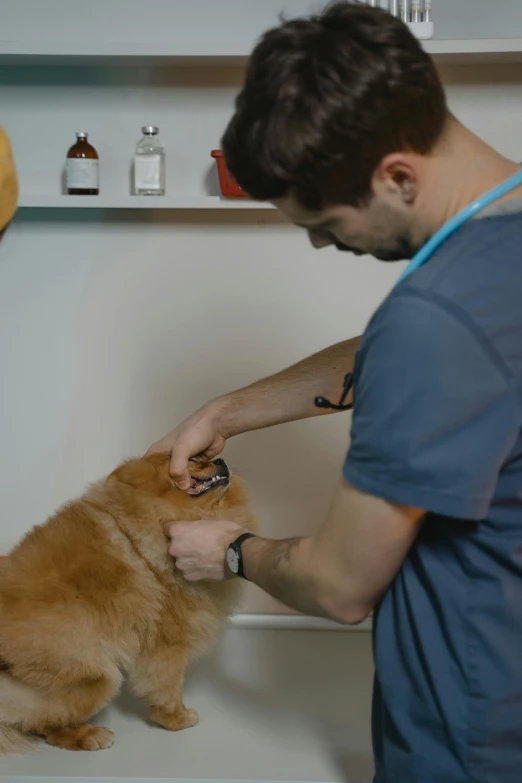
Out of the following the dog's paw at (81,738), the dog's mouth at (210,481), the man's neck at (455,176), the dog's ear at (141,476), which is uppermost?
the man's neck at (455,176)

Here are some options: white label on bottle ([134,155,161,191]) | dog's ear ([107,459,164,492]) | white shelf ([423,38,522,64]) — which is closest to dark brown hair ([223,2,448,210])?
dog's ear ([107,459,164,492])

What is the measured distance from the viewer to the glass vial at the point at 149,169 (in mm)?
1769

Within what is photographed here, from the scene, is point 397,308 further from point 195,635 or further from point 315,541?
point 195,635

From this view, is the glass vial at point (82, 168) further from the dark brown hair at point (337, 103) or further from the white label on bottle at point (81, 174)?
the dark brown hair at point (337, 103)

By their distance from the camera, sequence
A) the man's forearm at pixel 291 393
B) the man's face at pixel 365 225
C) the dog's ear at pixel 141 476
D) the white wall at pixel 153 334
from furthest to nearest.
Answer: the white wall at pixel 153 334 < the dog's ear at pixel 141 476 < the man's forearm at pixel 291 393 < the man's face at pixel 365 225

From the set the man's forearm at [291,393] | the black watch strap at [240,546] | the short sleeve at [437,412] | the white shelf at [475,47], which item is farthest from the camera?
the white shelf at [475,47]

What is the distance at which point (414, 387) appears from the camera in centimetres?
72

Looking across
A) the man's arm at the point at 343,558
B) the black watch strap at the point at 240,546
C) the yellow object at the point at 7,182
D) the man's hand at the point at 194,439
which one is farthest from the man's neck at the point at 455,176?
the yellow object at the point at 7,182

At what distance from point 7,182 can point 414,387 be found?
1285 mm

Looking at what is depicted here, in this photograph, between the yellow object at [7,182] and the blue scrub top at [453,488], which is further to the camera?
the yellow object at [7,182]

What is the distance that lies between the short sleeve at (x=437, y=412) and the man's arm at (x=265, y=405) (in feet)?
1.78

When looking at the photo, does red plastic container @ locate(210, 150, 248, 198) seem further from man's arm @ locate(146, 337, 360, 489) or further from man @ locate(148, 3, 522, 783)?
man @ locate(148, 3, 522, 783)

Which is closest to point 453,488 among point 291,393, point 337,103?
point 337,103

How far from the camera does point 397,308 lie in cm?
74
